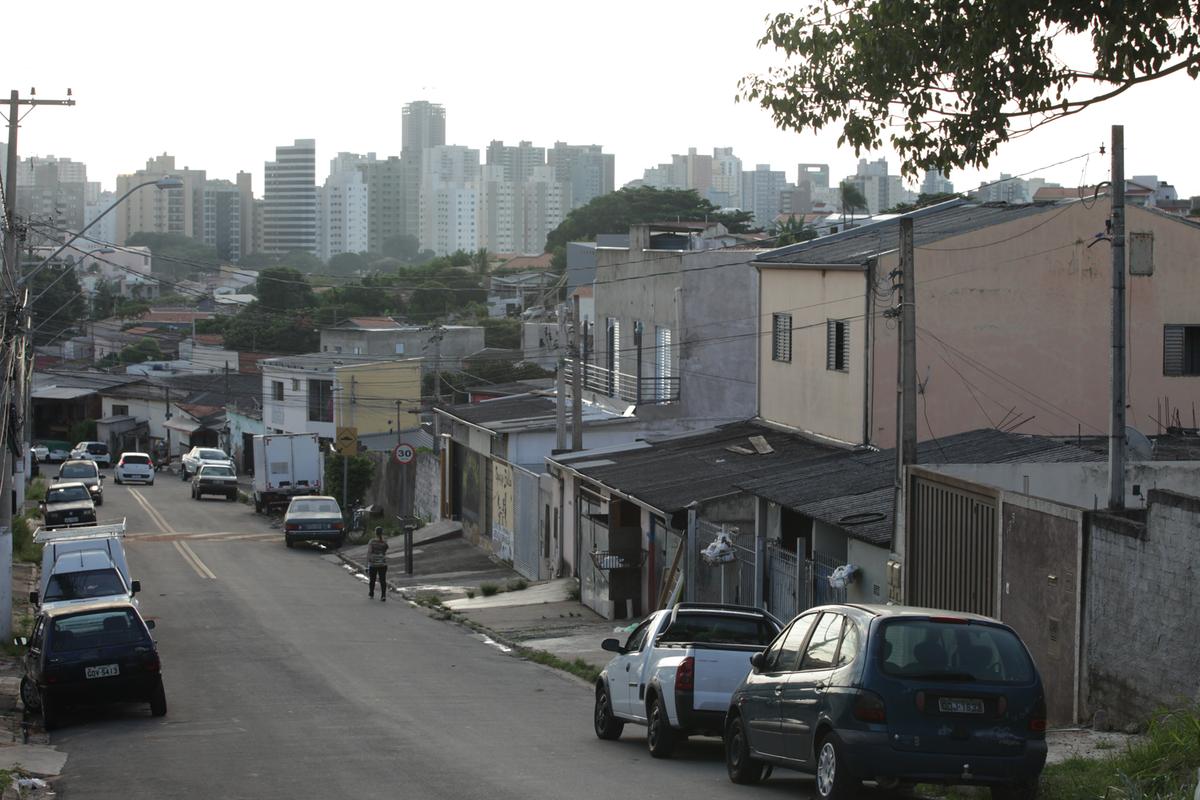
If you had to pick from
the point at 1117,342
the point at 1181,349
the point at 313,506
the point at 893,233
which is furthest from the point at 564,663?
the point at 313,506

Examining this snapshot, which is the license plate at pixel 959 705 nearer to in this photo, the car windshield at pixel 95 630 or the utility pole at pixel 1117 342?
the utility pole at pixel 1117 342

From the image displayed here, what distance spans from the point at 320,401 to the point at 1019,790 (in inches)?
2461

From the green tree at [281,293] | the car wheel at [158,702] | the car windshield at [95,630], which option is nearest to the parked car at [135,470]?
the green tree at [281,293]

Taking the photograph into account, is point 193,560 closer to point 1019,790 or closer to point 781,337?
point 781,337

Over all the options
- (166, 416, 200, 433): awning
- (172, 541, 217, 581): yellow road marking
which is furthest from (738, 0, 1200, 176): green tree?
(166, 416, 200, 433): awning

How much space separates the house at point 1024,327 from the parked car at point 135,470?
48395 mm

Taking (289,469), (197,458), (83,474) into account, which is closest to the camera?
(289,469)

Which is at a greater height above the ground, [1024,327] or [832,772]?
[1024,327]

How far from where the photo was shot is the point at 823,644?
37.3ft

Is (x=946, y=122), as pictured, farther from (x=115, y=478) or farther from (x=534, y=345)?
(x=534, y=345)

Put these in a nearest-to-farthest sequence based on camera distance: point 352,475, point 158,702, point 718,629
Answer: point 718,629 < point 158,702 < point 352,475

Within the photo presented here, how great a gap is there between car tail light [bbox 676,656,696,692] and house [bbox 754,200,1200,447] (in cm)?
1335

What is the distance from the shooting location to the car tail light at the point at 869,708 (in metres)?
10.3

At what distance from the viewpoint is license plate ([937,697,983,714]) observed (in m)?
10.3
